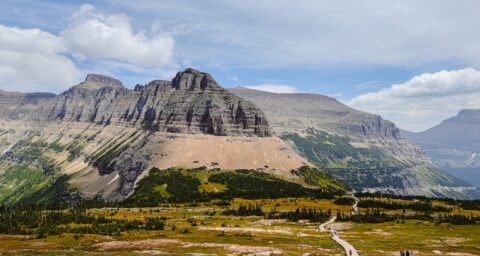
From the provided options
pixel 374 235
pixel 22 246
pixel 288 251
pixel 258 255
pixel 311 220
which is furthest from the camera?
pixel 311 220

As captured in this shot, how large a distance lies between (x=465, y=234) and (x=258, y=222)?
76810 mm

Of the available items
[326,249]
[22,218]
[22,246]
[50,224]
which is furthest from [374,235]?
[22,218]

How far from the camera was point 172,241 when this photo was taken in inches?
4722

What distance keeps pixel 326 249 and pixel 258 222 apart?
86.8 meters

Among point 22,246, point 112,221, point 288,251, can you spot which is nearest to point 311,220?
point 112,221

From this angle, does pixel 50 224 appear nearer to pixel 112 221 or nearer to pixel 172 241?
pixel 112 221

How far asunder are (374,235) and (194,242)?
192 feet

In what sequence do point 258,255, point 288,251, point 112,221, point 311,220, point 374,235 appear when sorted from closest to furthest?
point 258,255 < point 288,251 < point 374,235 < point 112,221 < point 311,220

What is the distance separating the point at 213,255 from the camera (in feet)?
307

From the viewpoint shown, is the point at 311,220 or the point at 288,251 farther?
the point at 311,220

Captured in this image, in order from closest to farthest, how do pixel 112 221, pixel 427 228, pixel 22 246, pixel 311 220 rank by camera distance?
pixel 22 246, pixel 427 228, pixel 112 221, pixel 311 220

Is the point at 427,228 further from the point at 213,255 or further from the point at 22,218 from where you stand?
the point at 22,218

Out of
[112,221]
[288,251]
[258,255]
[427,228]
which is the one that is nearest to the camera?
[258,255]

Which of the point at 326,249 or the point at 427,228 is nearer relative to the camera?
the point at 326,249
